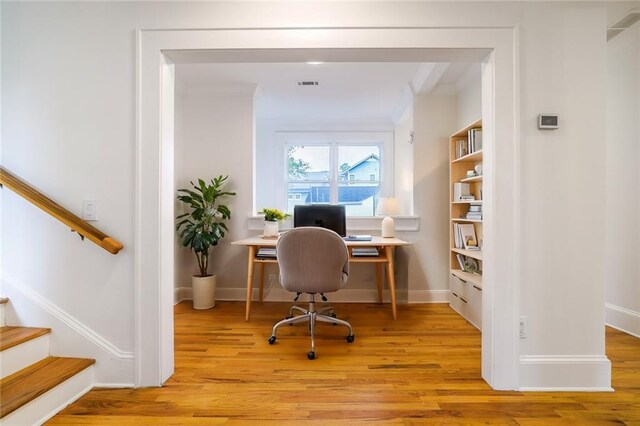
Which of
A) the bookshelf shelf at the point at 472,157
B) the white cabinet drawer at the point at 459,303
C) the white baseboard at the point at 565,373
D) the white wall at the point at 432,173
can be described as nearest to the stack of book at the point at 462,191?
the bookshelf shelf at the point at 472,157

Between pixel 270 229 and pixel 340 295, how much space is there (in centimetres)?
115

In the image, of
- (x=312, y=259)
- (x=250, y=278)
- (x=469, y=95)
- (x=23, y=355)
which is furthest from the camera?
(x=469, y=95)

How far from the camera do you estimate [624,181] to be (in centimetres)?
278

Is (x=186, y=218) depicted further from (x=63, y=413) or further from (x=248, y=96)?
(x=63, y=413)

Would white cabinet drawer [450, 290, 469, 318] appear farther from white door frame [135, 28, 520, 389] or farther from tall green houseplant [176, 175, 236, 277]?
tall green houseplant [176, 175, 236, 277]

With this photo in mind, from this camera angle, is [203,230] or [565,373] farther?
[203,230]

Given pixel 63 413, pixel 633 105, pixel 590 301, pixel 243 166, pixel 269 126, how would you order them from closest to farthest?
pixel 63 413, pixel 590 301, pixel 633 105, pixel 243 166, pixel 269 126

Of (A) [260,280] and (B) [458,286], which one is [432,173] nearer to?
(B) [458,286]

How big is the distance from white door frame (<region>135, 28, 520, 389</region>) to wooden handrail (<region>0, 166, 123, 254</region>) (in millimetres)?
153

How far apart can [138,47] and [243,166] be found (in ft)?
6.39

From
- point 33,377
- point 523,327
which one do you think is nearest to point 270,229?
point 33,377

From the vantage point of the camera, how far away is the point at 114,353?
1.85 meters

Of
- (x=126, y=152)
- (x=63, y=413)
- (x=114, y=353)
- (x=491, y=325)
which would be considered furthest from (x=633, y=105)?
(x=63, y=413)

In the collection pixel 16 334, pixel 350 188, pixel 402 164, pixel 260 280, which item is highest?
pixel 402 164
